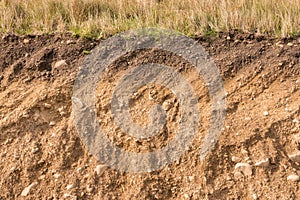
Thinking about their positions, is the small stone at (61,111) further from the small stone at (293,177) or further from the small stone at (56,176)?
the small stone at (293,177)

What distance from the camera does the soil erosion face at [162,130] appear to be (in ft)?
9.78

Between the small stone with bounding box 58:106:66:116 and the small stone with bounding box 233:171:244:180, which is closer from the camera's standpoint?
the small stone with bounding box 233:171:244:180

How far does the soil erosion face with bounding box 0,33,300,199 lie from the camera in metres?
2.98

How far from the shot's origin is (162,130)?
3295 millimetres

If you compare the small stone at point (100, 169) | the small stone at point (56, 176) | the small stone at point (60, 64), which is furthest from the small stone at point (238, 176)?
the small stone at point (60, 64)

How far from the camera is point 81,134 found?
10.9ft

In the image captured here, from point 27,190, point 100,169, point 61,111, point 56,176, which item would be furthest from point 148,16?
point 27,190

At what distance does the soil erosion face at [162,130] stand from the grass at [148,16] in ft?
0.67

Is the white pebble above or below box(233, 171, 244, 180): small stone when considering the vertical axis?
above

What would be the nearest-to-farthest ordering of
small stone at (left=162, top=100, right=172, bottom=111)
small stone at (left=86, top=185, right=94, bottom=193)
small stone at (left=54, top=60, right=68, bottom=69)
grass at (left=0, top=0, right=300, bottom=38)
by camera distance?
small stone at (left=86, top=185, right=94, bottom=193) < small stone at (left=162, top=100, right=172, bottom=111) < small stone at (left=54, top=60, right=68, bottom=69) < grass at (left=0, top=0, right=300, bottom=38)

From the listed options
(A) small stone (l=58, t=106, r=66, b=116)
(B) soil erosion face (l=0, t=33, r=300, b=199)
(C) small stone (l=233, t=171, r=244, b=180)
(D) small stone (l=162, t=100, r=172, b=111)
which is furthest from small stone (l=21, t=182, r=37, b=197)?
(C) small stone (l=233, t=171, r=244, b=180)

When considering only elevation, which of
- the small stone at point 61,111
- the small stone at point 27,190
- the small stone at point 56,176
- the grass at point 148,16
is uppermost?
the grass at point 148,16

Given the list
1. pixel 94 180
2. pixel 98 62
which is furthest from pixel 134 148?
pixel 98 62

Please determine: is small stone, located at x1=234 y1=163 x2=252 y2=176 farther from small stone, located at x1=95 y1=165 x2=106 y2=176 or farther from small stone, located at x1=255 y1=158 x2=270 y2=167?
small stone, located at x1=95 y1=165 x2=106 y2=176
